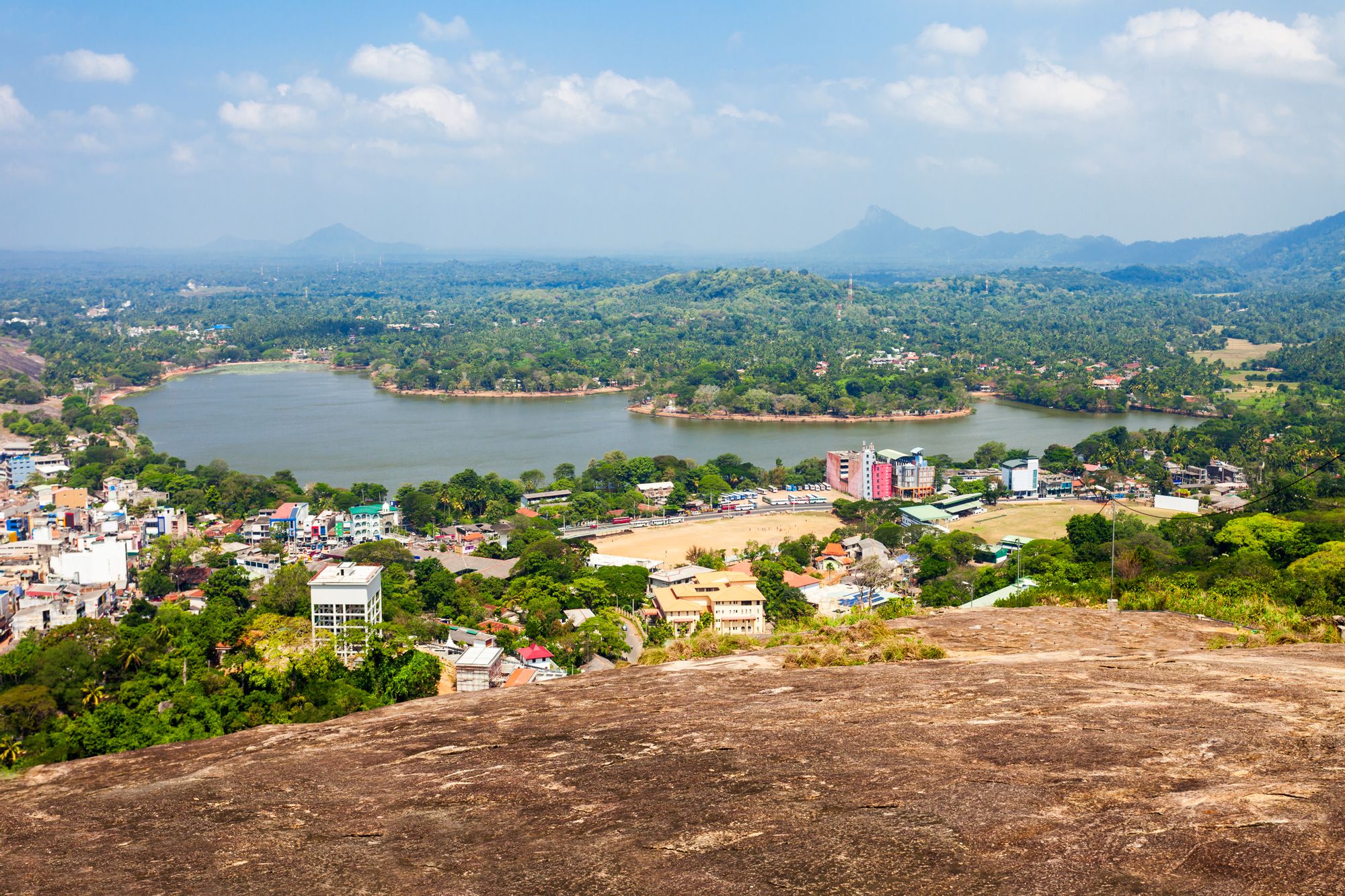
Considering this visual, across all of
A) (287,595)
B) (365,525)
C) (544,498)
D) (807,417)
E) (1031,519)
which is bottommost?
(1031,519)

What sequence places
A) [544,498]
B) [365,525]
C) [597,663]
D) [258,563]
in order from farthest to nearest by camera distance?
1. [544,498]
2. [365,525]
3. [258,563]
4. [597,663]

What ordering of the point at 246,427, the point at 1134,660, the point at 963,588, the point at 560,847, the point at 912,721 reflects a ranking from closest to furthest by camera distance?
1. the point at 560,847
2. the point at 912,721
3. the point at 1134,660
4. the point at 963,588
5. the point at 246,427

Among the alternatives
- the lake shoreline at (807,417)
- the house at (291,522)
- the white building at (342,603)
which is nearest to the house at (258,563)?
the house at (291,522)

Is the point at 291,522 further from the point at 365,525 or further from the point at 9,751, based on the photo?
the point at 9,751

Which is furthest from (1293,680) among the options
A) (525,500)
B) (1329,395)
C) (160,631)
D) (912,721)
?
(1329,395)

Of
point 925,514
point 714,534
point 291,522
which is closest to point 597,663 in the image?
point 714,534

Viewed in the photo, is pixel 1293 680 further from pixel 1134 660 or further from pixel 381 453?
pixel 381 453

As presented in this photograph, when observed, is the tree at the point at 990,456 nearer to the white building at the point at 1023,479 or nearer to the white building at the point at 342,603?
the white building at the point at 1023,479

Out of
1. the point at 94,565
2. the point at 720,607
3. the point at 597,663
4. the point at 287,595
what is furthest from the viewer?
the point at 94,565
